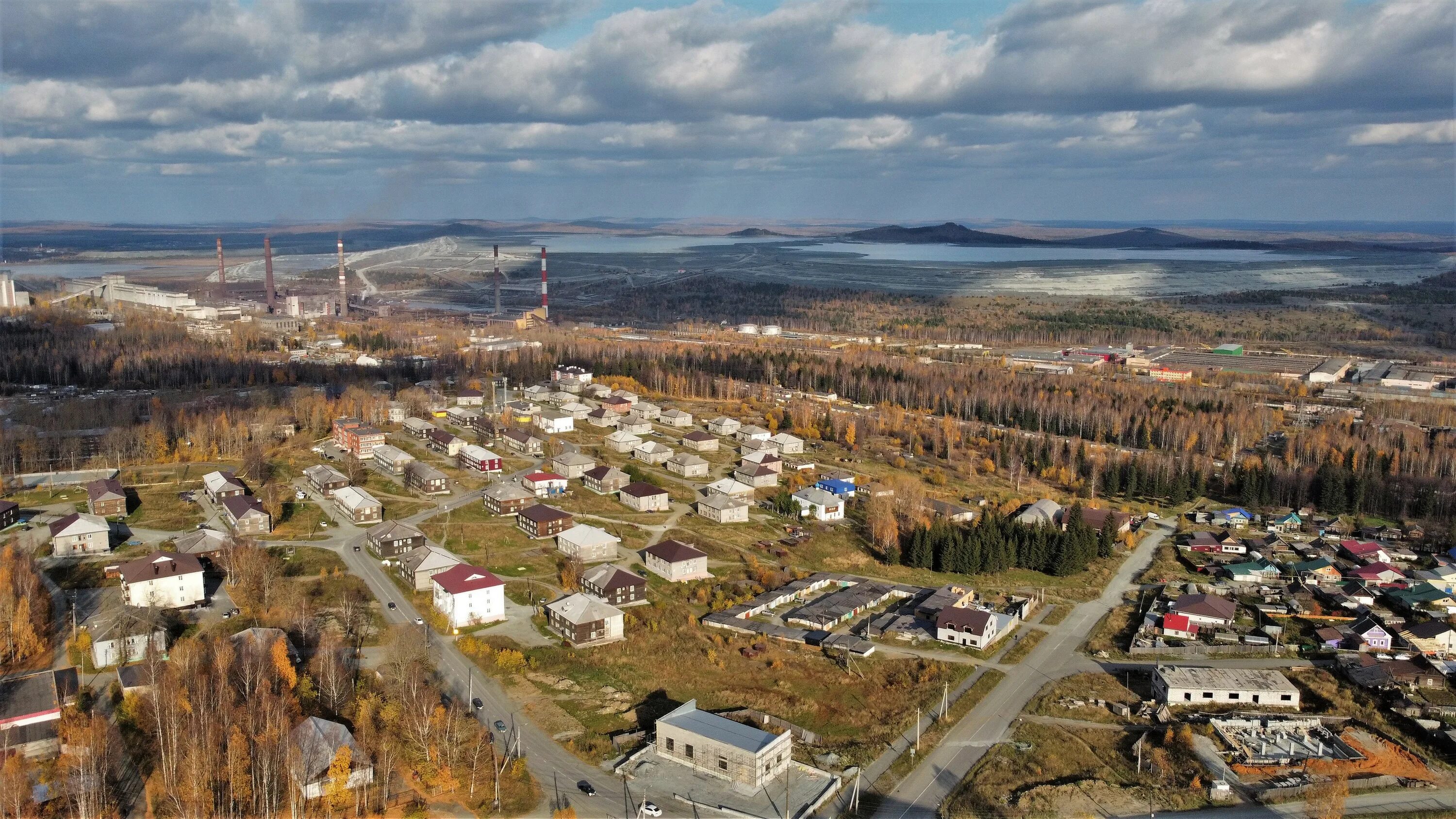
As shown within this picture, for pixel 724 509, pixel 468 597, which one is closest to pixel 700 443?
pixel 724 509

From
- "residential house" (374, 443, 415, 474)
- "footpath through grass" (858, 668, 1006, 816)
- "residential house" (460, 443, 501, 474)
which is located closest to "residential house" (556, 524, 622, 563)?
"residential house" (460, 443, 501, 474)

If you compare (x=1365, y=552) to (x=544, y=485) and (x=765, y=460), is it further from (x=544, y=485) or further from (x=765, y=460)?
(x=544, y=485)

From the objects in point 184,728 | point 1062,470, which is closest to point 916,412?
point 1062,470

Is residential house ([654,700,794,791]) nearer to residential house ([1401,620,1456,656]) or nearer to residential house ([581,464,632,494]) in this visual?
residential house ([1401,620,1456,656])

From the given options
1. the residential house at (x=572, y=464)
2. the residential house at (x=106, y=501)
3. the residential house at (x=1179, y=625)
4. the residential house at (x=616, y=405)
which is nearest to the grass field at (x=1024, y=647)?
the residential house at (x=1179, y=625)

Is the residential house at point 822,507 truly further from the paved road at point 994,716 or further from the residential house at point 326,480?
the residential house at point 326,480
